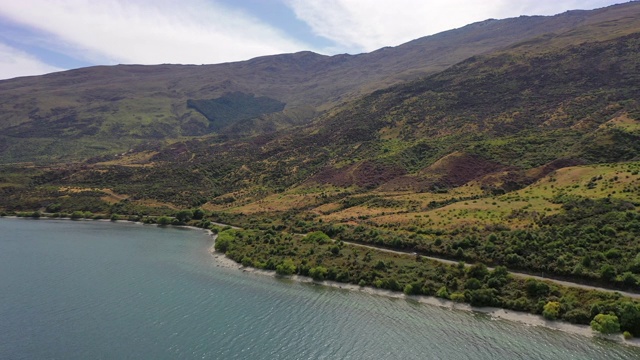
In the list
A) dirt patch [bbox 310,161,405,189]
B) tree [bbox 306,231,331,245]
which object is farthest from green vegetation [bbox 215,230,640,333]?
dirt patch [bbox 310,161,405,189]

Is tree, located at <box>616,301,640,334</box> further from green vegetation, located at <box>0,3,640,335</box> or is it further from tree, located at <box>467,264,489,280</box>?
tree, located at <box>467,264,489,280</box>

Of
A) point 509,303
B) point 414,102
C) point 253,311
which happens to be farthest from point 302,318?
point 414,102

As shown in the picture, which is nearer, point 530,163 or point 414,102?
point 530,163

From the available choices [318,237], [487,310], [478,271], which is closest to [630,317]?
[487,310]

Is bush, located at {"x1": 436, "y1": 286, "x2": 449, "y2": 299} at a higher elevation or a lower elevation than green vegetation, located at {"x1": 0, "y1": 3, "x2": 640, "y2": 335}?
lower

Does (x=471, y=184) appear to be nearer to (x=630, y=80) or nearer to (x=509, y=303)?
(x=509, y=303)

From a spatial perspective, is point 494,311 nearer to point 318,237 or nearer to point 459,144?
point 318,237

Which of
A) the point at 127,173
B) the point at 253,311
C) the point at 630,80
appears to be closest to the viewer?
the point at 253,311
